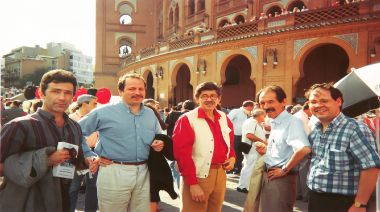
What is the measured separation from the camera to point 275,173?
3799 millimetres

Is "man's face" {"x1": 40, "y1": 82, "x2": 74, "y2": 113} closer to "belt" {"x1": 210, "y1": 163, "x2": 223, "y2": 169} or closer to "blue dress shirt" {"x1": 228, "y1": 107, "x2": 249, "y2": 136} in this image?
"belt" {"x1": 210, "y1": 163, "x2": 223, "y2": 169}

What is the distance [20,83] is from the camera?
243ft

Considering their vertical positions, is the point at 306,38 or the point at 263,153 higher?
the point at 306,38

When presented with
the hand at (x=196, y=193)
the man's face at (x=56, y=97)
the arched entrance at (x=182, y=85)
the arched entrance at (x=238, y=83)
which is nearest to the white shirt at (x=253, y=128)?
the hand at (x=196, y=193)

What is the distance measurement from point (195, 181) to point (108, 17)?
3506 centimetres

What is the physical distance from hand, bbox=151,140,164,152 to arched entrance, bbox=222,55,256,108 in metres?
19.5

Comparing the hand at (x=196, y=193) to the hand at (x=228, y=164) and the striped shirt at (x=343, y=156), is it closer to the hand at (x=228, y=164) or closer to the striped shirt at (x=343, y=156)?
the hand at (x=228, y=164)

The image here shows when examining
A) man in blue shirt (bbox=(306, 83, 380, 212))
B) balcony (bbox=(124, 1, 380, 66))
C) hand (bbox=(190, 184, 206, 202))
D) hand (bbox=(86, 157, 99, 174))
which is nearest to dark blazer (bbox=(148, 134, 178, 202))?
hand (bbox=(190, 184, 206, 202))

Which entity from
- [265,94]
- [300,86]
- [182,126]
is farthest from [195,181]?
[300,86]

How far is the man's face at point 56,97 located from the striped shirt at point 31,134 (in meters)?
0.08

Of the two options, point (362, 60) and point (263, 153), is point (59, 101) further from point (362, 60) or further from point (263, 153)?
point (362, 60)

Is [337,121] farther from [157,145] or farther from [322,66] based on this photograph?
[322,66]

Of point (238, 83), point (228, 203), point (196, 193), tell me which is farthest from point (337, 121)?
point (238, 83)

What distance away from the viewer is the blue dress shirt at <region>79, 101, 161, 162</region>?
3721 millimetres
